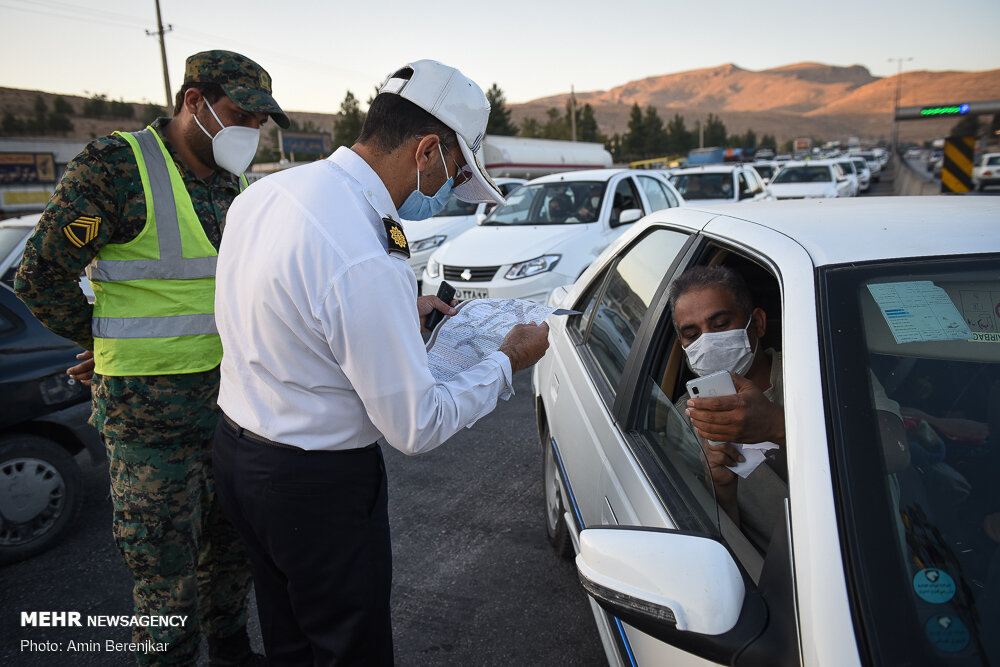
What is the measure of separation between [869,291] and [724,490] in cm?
62

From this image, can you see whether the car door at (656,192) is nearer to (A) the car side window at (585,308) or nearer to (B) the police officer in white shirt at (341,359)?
(A) the car side window at (585,308)

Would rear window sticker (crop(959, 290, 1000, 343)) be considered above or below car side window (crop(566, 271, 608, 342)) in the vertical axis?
above

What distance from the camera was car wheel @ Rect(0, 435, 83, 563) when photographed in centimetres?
313

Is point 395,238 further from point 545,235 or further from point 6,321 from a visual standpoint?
point 545,235

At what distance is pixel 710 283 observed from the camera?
203 centimetres

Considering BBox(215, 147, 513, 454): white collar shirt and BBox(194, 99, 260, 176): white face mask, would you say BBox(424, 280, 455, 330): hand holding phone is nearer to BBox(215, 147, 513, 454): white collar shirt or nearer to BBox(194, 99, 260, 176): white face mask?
BBox(215, 147, 513, 454): white collar shirt

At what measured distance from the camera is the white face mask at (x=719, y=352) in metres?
2.04

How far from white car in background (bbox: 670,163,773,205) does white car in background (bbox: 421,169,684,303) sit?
3843mm

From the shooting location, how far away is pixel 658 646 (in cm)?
137

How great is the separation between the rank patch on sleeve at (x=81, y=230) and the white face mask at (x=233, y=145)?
0.46 metres

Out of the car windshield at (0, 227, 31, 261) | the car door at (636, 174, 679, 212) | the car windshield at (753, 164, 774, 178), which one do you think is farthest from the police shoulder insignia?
the car windshield at (753, 164, 774, 178)

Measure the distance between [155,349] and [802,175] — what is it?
19205mm

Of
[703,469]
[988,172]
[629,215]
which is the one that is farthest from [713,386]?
[988,172]

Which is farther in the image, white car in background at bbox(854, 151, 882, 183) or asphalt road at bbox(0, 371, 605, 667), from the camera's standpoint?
white car in background at bbox(854, 151, 882, 183)
